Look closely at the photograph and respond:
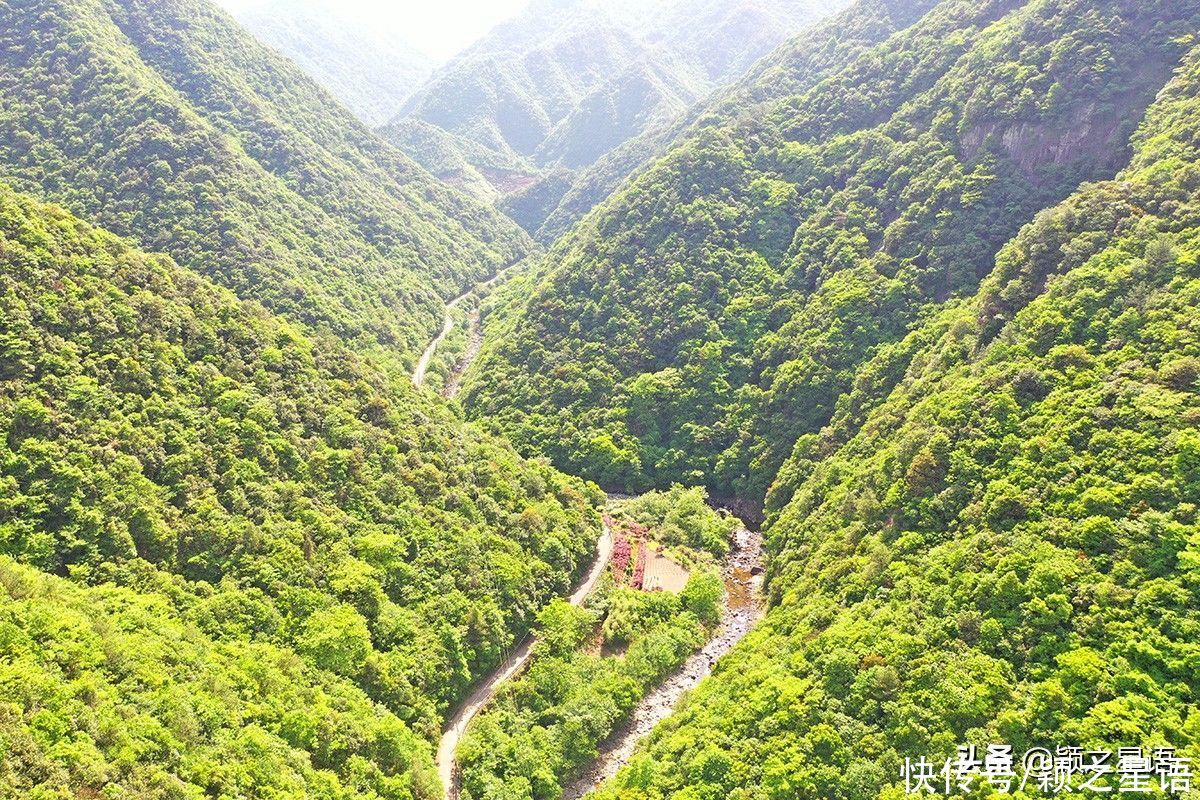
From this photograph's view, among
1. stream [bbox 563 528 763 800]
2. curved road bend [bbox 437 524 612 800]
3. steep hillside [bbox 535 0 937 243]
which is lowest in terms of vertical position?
curved road bend [bbox 437 524 612 800]

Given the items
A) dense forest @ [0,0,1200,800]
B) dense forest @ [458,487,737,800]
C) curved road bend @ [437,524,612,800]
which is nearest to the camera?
dense forest @ [0,0,1200,800]

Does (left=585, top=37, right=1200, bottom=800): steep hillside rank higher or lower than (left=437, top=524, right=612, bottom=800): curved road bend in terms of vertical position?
higher

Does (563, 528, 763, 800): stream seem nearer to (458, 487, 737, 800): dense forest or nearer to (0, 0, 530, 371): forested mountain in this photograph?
(458, 487, 737, 800): dense forest

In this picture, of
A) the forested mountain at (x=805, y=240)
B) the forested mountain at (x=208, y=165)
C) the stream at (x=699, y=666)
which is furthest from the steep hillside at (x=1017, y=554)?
the forested mountain at (x=208, y=165)

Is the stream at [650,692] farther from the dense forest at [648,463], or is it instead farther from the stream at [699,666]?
the dense forest at [648,463]

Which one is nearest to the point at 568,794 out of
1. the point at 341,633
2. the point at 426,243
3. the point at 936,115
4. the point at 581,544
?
the point at 341,633

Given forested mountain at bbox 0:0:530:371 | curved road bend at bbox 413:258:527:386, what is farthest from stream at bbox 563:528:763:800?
forested mountain at bbox 0:0:530:371
